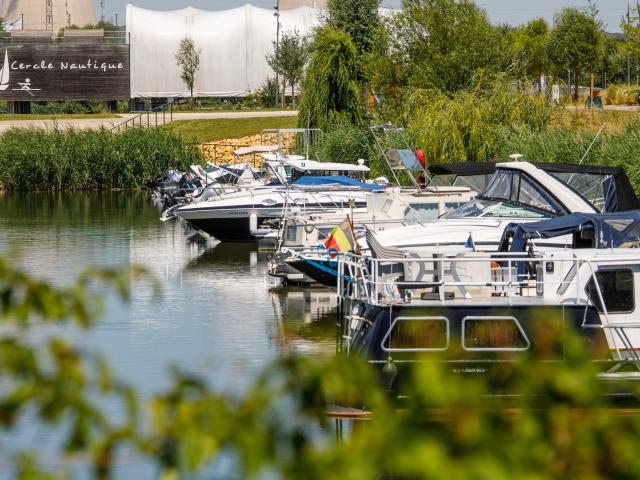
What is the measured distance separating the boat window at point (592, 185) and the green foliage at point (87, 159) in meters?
35.7

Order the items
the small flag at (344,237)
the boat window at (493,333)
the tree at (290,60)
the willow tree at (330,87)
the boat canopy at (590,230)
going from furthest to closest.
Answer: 1. the tree at (290,60)
2. the willow tree at (330,87)
3. the small flag at (344,237)
4. the boat canopy at (590,230)
5. the boat window at (493,333)

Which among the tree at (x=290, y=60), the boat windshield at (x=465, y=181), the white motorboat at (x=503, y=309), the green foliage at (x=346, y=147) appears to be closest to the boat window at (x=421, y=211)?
the boat windshield at (x=465, y=181)

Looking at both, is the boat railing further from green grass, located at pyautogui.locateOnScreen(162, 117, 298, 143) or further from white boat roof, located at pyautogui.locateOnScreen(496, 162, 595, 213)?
green grass, located at pyautogui.locateOnScreen(162, 117, 298, 143)

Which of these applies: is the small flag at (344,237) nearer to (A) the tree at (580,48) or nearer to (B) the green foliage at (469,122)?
(B) the green foliage at (469,122)

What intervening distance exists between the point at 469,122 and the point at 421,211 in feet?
41.8

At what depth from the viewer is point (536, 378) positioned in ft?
14.8

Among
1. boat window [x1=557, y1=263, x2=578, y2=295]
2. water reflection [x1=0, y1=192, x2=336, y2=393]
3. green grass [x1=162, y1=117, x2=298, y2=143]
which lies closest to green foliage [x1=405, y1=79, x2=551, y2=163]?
water reflection [x1=0, y1=192, x2=336, y2=393]

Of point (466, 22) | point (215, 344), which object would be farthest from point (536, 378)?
point (466, 22)

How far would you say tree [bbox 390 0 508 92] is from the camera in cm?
5162

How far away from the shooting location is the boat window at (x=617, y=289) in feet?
51.5

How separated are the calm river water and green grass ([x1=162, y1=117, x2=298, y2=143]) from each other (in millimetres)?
28405

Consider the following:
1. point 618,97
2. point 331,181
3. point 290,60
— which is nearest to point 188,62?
point 290,60

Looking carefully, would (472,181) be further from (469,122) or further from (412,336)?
(412,336)

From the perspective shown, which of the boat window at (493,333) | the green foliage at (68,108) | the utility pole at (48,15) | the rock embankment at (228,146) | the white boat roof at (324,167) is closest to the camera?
the boat window at (493,333)
